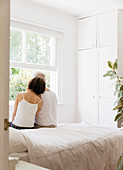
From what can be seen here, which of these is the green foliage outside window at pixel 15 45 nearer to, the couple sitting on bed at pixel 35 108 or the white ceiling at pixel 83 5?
the white ceiling at pixel 83 5

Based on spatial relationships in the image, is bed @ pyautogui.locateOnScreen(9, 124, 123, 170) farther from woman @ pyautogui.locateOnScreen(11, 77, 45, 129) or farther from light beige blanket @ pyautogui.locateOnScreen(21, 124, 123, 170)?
woman @ pyautogui.locateOnScreen(11, 77, 45, 129)

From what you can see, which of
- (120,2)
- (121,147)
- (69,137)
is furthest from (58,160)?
(120,2)

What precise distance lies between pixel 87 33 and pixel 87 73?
77 cm

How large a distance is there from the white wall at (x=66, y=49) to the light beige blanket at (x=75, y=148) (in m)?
2.18

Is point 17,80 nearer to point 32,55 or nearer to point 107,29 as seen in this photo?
point 32,55

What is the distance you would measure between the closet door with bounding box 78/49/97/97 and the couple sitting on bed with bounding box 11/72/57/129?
Answer: 70.9 inches

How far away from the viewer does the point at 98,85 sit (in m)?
4.98

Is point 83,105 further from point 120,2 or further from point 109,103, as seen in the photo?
point 120,2

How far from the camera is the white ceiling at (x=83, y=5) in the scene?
457 centimetres

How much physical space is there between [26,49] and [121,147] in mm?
2542

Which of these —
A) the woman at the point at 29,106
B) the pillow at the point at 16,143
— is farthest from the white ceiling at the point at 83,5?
the pillow at the point at 16,143

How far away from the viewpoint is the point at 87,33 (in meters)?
5.18

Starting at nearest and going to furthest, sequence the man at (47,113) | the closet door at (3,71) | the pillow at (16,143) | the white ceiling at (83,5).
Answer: the closet door at (3,71), the pillow at (16,143), the man at (47,113), the white ceiling at (83,5)

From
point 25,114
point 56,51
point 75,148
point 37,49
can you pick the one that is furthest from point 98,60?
point 75,148
